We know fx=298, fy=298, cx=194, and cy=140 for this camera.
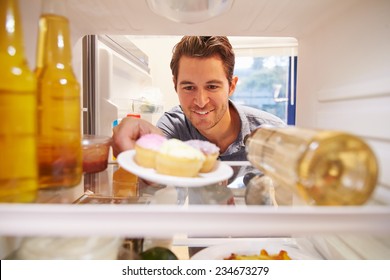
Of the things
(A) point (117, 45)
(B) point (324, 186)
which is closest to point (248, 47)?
(A) point (117, 45)

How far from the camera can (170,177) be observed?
53 cm

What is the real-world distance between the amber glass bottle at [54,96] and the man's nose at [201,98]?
0.40 metres

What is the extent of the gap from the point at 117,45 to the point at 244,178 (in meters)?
1.02

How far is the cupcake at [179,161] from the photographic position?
54 centimetres

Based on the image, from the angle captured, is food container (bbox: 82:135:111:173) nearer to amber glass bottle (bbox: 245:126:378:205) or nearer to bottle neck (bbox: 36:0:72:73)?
bottle neck (bbox: 36:0:72:73)

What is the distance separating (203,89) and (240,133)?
22cm

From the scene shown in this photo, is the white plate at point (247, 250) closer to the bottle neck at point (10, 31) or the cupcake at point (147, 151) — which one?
the cupcake at point (147, 151)

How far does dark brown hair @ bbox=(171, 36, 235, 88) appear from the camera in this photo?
37.0 inches

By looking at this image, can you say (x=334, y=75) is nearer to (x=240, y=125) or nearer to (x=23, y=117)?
(x=240, y=125)

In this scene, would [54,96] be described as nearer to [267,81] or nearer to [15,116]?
[15,116]

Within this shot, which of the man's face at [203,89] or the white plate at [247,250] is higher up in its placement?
the man's face at [203,89]

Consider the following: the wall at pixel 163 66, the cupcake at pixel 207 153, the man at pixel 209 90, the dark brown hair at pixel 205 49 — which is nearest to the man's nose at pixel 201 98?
the man at pixel 209 90

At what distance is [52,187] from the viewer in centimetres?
54

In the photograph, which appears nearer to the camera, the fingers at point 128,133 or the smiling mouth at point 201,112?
the fingers at point 128,133
